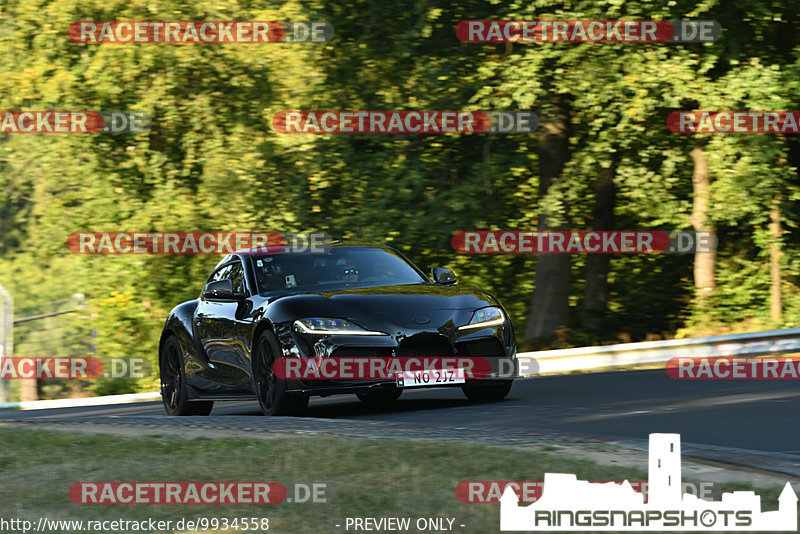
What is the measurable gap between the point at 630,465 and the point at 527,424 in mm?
2754

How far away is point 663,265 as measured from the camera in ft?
90.3

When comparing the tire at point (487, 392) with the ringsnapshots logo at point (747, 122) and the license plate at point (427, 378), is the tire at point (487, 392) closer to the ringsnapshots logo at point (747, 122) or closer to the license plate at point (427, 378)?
the license plate at point (427, 378)

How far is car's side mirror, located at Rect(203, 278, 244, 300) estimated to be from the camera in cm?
1239

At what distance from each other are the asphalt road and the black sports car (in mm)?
348

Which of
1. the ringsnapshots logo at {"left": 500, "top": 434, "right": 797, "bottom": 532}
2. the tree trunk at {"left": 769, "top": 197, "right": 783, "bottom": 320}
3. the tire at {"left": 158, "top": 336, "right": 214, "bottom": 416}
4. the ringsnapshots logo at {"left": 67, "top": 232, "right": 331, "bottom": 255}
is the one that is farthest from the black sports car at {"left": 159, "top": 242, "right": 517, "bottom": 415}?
the ringsnapshots logo at {"left": 67, "top": 232, "right": 331, "bottom": 255}

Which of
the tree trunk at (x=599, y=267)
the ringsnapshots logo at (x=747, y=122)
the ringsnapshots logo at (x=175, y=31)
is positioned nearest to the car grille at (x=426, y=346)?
the ringsnapshots logo at (x=747, y=122)

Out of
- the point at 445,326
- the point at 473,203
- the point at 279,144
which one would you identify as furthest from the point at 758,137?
the point at 445,326

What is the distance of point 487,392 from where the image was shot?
1278cm

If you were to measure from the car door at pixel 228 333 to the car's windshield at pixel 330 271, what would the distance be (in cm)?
25

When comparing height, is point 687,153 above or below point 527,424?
above

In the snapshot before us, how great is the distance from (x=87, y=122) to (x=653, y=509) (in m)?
23.0

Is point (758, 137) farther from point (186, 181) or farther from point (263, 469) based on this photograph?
point (263, 469)

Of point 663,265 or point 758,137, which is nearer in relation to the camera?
point 758,137

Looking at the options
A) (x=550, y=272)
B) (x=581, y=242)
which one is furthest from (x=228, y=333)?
(x=581, y=242)
